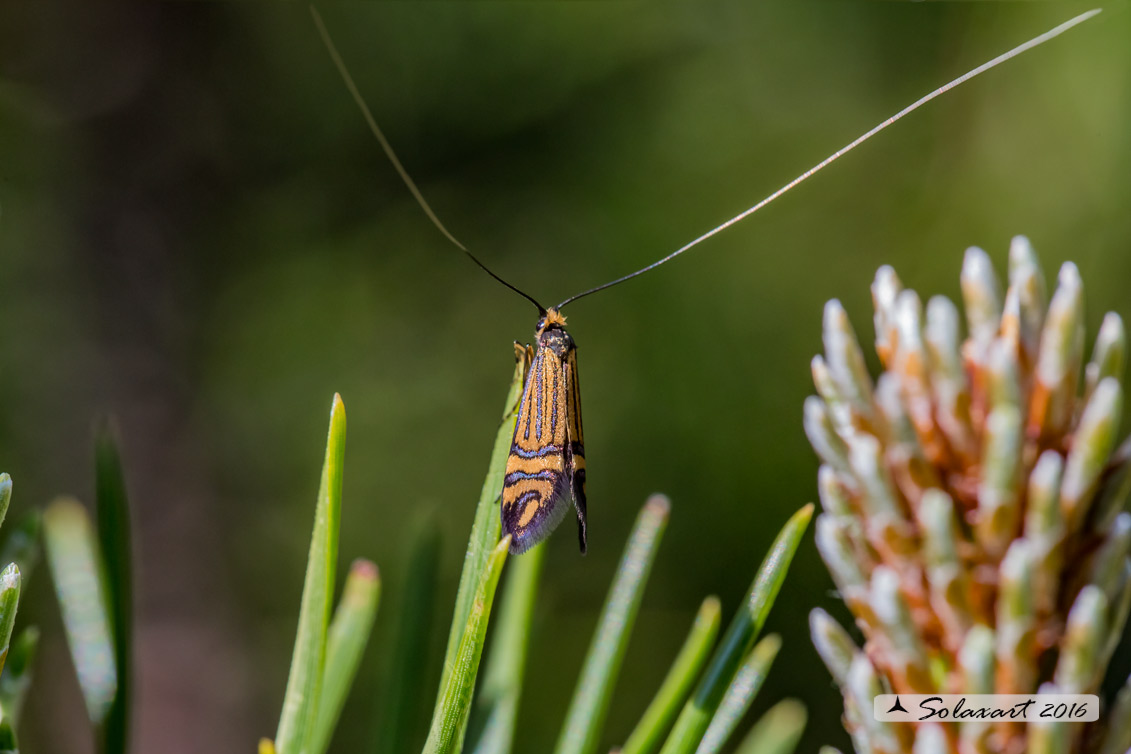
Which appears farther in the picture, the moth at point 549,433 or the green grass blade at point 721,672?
the moth at point 549,433

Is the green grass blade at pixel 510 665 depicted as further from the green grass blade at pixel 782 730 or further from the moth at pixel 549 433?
the moth at pixel 549 433

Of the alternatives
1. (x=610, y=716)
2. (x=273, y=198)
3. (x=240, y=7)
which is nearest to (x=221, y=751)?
(x=610, y=716)

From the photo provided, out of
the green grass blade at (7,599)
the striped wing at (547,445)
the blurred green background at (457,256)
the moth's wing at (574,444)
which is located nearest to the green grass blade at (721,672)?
the green grass blade at (7,599)

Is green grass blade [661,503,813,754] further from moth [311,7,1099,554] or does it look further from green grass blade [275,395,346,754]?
moth [311,7,1099,554]

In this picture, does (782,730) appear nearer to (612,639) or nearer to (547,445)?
(612,639)

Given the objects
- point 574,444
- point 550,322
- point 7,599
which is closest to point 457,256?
point 550,322

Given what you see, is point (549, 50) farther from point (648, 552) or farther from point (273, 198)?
point (648, 552)
